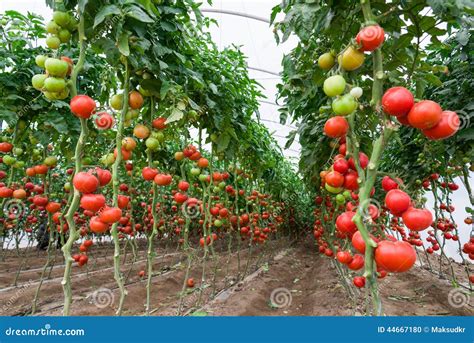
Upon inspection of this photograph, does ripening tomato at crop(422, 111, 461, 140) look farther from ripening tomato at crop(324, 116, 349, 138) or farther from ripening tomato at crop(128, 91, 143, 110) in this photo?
ripening tomato at crop(128, 91, 143, 110)

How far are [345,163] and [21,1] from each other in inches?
298

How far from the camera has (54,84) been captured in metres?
1.47

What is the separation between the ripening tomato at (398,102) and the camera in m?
1.05

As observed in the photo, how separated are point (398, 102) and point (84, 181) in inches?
49.1

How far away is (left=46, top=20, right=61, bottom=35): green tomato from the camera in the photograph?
1.57 metres

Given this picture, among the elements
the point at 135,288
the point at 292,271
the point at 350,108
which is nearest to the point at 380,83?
the point at 350,108

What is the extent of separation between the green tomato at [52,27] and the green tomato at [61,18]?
2 cm

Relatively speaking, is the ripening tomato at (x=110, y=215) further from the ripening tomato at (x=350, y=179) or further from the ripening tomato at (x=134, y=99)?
the ripening tomato at (x=350, y=179)

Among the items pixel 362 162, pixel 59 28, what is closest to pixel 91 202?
pixel 59 28

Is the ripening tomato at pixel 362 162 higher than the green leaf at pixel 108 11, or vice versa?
the green leaf at pixel 108 11

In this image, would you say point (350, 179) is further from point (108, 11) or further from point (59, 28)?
point (59, 28)

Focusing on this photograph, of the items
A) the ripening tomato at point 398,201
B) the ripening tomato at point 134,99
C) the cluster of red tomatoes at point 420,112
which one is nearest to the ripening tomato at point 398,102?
the cluster of red tomatoes at point 420,112

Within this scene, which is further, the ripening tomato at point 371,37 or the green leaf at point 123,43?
the green leaf at point 123,43

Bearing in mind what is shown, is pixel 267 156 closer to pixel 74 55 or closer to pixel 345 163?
pixel 74 55
